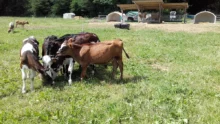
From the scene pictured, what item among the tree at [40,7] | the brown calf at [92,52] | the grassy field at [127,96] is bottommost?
the grassy field at [127,96]

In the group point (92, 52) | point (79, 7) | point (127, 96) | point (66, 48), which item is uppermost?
point (79, 7)

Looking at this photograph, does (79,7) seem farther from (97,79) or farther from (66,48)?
(97,79)

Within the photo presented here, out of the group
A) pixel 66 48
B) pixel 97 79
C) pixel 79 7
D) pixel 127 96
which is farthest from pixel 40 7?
pixel 127 96

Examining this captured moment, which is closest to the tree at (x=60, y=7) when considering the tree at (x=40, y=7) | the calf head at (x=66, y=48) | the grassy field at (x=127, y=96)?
the tree at (x=40, y=7)

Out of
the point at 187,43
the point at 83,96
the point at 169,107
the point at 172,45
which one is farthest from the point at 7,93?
the point at 187,43

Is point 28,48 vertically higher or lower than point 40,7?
lower

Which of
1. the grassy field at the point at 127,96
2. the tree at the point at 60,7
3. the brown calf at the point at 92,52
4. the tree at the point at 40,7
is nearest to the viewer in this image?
the grassy field at the point at 127,96

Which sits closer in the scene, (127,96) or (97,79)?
(127,96)

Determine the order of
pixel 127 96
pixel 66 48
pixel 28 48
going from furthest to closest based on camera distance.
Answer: pixel 66 48 < pixel 28 48 < pixel 127 96

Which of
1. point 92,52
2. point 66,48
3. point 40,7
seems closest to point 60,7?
point 40,7

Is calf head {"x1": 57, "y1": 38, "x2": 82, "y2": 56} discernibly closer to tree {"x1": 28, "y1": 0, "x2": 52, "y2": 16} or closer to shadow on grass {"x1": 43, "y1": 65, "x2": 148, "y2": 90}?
shadow on grass {"x1": 43, "y1": 65, "x2": 148, "y2": 90}

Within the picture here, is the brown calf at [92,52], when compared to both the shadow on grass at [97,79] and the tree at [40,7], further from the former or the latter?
the tree at [40,7]

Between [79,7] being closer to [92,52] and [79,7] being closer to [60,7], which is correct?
[60,7]

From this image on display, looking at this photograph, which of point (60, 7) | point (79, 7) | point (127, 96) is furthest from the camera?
point (60, 7)
